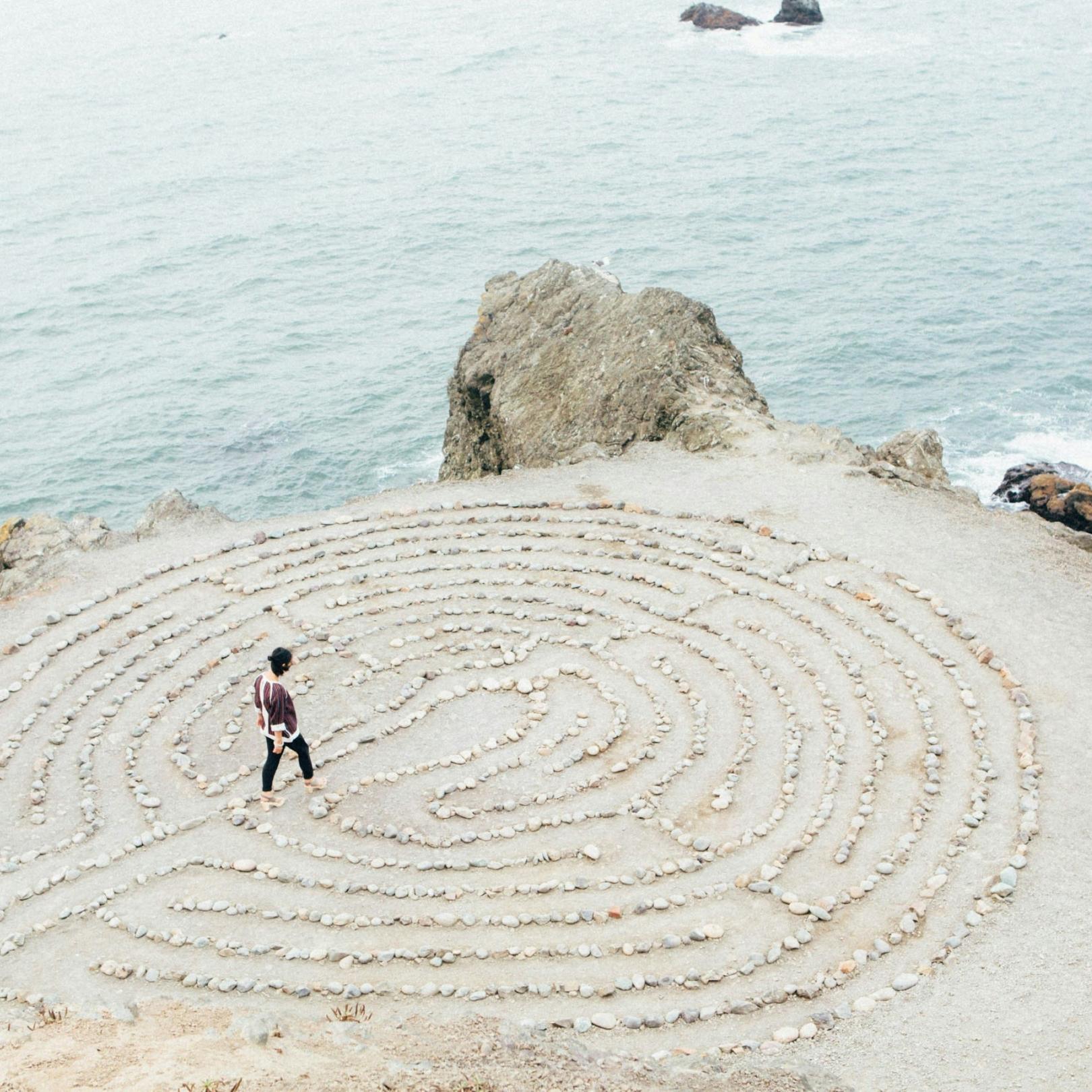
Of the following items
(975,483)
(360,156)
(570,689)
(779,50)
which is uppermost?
(779,50)

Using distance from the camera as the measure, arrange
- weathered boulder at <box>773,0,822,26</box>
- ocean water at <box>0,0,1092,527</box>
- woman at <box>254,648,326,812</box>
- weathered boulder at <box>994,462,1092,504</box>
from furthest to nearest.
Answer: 1. weathered boulder at <box>773,0,822,26</box>
2. ocean water at <box>0,0,1092,527</box>
3. weathered boulder at <box>994,462,1092,504</box>
4. woman at <box>254,648,326,812</box>

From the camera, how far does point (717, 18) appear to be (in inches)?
3499

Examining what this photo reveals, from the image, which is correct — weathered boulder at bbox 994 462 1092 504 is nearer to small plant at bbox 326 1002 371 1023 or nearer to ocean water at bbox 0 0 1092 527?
ocean water at bbox 0 0 1092 527

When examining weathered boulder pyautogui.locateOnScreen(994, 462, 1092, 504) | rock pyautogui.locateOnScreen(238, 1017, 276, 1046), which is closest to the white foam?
→ weathered boulder pyautogui.locateOnScreen(994, 462, 1092, 504)

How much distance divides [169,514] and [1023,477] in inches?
935

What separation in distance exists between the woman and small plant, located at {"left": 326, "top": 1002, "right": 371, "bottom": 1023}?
3.96m

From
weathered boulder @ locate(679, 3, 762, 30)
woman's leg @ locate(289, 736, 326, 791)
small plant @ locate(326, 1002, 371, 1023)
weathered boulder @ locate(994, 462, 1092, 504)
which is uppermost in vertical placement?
weathered boulder @ locate(679, 3, 762, 30)

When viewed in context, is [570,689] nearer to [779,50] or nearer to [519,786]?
[519,786]

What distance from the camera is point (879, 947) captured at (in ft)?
46.0

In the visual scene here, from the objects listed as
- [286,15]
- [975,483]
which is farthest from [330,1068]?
[286,15]

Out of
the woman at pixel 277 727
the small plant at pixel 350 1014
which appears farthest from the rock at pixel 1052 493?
the small plant at pixel 350 1014

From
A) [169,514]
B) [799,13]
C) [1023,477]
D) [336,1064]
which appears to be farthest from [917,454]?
[799,13]

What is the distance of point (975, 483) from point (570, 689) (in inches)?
875

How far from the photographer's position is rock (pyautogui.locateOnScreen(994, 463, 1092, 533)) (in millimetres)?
30016
